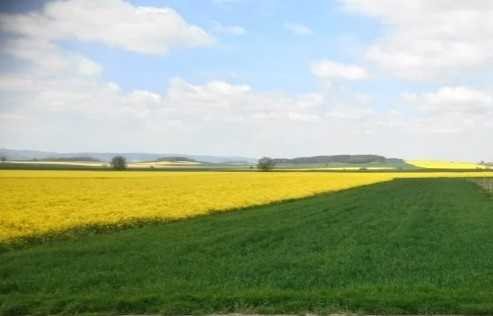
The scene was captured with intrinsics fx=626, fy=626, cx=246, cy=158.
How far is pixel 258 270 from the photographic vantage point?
13.2 metres

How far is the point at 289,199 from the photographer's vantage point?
44.9 meters

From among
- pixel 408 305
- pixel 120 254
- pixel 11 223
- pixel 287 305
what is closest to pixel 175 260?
pixel 120 254

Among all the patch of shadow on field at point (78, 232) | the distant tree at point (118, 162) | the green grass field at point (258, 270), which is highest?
the distant tree at point (118, 162)

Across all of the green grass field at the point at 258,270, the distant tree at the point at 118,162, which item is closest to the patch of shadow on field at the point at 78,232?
the green grass field at the point at 258,270

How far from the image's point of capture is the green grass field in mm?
9562

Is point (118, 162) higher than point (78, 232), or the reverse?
point (118, 162)

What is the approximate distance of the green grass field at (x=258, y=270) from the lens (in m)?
9.56

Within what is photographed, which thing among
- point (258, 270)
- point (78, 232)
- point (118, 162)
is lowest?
point (78, 232)

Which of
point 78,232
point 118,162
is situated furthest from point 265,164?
point 78,232

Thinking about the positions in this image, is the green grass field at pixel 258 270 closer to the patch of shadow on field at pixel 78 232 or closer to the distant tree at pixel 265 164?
the patch of shadow on field at pixel 78 232

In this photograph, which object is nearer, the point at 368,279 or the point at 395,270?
the point at 368,279

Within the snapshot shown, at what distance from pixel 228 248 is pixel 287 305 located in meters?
7.84

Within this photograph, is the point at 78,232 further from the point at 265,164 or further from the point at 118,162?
the point at 265,164

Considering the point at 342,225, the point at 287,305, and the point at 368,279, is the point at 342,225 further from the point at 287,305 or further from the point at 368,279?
the point at 287,305
